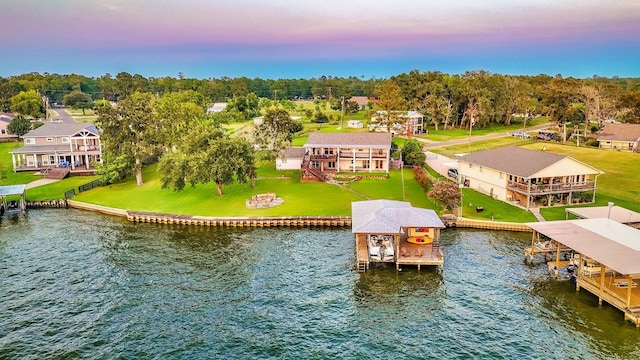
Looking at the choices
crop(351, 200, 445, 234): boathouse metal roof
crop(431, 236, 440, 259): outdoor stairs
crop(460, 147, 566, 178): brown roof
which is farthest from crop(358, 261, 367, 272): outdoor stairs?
crop(460, 147, 566, 178): brown roof

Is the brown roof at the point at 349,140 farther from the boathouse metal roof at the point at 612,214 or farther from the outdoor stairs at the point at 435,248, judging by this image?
the boathouse metal roof at the point at 612,214

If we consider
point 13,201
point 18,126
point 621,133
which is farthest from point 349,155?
point 18,126

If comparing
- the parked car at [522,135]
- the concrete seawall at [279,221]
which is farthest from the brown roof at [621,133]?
the concrete seawall at [279,221]

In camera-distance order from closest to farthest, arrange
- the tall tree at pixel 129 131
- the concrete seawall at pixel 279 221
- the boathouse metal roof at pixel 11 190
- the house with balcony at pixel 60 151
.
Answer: the concrete seawall at pixel 279 221 < the boathouse metal roof at pixel 11 190 < the tall tree at pixel 129 131 < the house with balcony at pixel 60 151

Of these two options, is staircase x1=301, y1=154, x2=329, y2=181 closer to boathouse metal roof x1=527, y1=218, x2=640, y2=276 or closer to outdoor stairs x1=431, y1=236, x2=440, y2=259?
outdoor stairs x1=431, y1=236, x2=440, y2=259

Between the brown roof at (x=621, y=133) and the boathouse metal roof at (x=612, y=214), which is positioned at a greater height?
the brown roof at (x=621, y=133)

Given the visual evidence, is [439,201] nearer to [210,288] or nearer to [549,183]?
[549,183]

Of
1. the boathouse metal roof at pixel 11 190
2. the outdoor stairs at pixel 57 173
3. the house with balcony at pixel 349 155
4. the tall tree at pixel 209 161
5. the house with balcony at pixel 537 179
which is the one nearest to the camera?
the house with balcony at pixel 537 179
